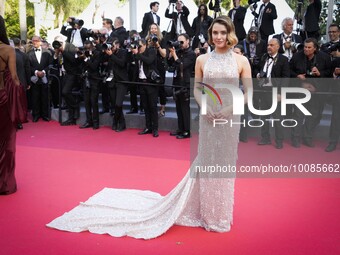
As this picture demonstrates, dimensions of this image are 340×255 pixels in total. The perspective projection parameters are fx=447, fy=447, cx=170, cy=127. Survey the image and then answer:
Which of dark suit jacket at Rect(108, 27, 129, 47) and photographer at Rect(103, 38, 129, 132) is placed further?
dark suit jacket at Rect(108, 27, 129, 47)

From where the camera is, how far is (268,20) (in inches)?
342

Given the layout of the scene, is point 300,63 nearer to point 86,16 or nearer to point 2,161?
point 2,161

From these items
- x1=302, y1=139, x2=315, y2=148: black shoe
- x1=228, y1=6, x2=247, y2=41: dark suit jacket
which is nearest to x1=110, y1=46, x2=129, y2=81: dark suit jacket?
x1=228, y1=6, x2=247, y2=41: dark suit jacket

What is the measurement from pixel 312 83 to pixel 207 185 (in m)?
3.65

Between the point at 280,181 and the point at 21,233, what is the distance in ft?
9.40

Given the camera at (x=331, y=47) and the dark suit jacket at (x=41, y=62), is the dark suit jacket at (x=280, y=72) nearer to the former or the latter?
the camera at (x=331, y=47)

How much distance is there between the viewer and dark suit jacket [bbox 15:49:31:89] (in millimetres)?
8148

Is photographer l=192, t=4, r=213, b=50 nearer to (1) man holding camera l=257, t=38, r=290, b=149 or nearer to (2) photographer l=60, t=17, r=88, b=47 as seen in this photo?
(2) photographer l=60, t=17, r=88, b=47

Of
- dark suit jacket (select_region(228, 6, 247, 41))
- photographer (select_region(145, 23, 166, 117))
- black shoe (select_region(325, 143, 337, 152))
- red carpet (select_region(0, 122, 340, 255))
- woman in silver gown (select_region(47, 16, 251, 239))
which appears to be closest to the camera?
red carpet (select_region(0, 122, 340, 255))

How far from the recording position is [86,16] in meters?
15.5

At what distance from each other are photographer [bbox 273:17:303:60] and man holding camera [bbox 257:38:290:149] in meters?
0.76

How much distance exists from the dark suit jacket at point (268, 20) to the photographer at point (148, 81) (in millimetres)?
2522

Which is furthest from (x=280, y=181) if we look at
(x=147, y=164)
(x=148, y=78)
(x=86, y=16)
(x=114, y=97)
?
(x=86, y=16)

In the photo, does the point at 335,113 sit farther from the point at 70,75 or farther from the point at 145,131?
the point at 70,75
